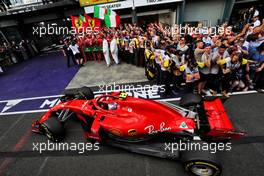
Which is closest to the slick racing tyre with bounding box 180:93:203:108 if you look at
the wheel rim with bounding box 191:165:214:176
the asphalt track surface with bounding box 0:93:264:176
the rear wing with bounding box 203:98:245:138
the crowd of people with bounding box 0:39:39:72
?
the rear wing with bounding box 203:98:245:138

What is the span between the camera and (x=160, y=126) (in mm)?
3223

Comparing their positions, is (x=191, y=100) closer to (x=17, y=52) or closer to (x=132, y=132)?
(x=132, y=132)

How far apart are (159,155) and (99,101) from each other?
178cm

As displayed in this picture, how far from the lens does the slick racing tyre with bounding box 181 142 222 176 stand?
2.69 metres

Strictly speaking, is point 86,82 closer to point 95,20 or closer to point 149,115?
point 95,20

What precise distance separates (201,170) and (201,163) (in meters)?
0.31

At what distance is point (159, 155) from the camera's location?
3.24 meters

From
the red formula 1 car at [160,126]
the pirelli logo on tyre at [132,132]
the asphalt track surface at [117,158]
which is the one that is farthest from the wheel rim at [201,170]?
the pirelli logo on tyre at [132,132]

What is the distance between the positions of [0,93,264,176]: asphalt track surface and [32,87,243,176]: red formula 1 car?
32 cm

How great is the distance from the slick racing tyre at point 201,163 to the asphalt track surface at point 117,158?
0.32 metres

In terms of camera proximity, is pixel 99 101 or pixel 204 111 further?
pixel 99 101

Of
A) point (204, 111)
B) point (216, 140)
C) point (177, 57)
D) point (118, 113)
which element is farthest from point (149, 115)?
point (177, 57)

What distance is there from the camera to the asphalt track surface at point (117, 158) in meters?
3.24

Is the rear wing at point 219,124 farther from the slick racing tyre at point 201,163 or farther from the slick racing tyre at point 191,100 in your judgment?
the slick racing tyre at point 201,163
